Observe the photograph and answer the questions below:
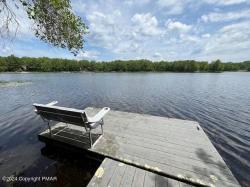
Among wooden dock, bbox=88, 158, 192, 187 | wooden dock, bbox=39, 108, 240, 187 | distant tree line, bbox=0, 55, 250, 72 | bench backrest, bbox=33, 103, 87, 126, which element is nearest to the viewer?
wooden dock, bbox=88, 158, 192, 187

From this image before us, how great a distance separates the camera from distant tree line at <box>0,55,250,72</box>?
239ft

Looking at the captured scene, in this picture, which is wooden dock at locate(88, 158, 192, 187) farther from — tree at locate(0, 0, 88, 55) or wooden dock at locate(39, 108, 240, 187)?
tree at locate(0, 0, 88, 55)

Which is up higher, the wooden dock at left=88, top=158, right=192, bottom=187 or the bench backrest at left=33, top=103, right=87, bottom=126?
the bench backrest at left=33, top=103, right=87, bottom=126

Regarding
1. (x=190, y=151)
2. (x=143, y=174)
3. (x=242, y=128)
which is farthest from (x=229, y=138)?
(x=143, y=174)

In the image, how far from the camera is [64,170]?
3.83 m

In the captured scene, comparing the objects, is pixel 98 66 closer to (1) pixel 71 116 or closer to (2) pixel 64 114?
(2) pixel 64 114

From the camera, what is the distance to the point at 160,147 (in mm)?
3773

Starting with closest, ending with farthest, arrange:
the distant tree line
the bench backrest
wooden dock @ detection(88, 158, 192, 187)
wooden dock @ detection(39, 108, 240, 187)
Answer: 1. wooden dock @ detection(88, 158, 192, 187)
2. wooden dock @ detection(39, 108, 240, 187)
3. the bench backrest
4. the distant tree line

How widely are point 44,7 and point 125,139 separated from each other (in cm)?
389

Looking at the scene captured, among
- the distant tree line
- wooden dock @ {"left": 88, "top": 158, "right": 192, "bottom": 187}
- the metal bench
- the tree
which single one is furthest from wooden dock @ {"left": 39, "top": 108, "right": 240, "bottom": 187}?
the distant tree line

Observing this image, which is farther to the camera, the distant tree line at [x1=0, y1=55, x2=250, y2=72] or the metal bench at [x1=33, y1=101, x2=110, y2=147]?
the distant tree line at [x1=0, y1=55, x2=250, y2=72]

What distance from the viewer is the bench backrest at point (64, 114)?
3403mm

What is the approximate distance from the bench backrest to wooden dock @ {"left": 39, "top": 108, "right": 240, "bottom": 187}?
2.47ft

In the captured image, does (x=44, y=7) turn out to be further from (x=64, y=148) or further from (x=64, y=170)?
(x=64, y=170)
